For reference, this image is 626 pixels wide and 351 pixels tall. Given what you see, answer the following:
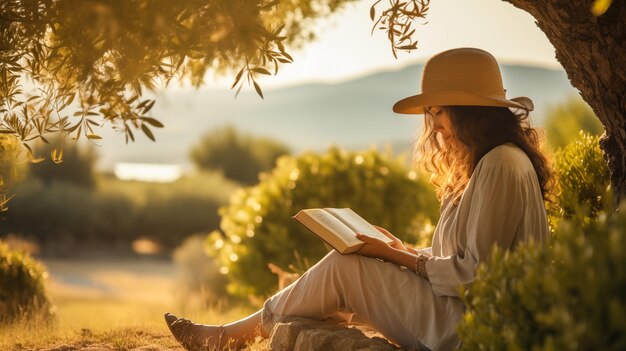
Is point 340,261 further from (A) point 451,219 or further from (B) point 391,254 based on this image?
(A) point 451,219

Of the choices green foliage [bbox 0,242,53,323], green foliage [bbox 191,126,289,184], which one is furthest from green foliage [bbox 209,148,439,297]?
green foliage [bbox 191,126,289,184]

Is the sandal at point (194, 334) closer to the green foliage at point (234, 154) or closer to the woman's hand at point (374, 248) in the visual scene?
the woman's hand at point (374, 248)

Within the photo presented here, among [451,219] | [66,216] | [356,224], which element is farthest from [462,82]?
[66,216]

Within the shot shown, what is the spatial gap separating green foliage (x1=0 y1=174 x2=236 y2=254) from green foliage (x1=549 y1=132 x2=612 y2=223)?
60.2 feet

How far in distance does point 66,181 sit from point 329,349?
2101cm

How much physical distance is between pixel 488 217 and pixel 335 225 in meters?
0.75

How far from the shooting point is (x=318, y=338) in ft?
11.4

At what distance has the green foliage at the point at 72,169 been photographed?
22938 millimetres

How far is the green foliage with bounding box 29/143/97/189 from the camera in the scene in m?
22.9

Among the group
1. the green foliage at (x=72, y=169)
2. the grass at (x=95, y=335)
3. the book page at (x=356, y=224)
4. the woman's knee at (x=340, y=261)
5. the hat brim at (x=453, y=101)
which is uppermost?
the green foliage at (x=72, y=169)

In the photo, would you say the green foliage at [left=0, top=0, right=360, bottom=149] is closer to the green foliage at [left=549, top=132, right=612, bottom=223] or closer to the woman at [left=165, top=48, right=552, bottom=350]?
the woman at [left=165, top=48, right=552, bottom=350]

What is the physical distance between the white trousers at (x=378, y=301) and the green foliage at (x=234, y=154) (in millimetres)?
23966

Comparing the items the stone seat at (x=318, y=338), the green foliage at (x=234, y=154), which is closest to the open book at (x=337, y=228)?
the stone seat at (x=318, y=338)

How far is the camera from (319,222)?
11.9 ft
